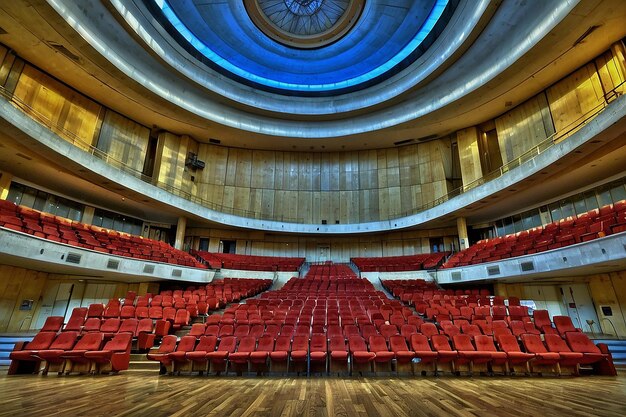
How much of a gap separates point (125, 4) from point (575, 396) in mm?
15667

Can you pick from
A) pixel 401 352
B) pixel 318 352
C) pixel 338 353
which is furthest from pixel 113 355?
pixel 401 352

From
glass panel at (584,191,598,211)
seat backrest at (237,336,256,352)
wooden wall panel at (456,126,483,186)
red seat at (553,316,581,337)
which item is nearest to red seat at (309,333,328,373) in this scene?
seat backrest at (237,336,256,352)

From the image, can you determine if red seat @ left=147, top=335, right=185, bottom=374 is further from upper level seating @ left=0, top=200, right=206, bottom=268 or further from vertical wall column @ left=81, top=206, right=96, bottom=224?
vertical wall column @ left=81, top=206, right=96, bottom=224

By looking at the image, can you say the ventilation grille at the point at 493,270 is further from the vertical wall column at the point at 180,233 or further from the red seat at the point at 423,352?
the vertical wall column at the point at 180,233

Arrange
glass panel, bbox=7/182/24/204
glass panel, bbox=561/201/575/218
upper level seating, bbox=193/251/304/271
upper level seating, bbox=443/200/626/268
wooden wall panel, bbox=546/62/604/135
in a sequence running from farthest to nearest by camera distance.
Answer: upper level seating, bbox=193/251/304/271, glass panel, bbox=561/201/575/218, glass panel, bbox=7/182/24/204, wooden wall panel, bbox=546/62/604/135, upper level seating, bbox=443/200/626/268

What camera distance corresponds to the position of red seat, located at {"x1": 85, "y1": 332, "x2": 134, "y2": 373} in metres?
4.94

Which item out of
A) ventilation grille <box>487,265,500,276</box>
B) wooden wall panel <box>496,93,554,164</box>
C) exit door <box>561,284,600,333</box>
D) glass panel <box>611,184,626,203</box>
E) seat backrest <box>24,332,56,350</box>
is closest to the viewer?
seat backrest <box>24,332,56,350</box>

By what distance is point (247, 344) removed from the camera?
5.41 meters

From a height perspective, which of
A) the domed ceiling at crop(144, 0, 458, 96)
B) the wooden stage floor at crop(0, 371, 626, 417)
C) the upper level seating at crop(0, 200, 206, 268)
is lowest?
the wooden stage floor at crop(0, 371, 626, 417)

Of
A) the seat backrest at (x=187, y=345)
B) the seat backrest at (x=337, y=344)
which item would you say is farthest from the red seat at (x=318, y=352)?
the seat backrest at (x=187, y=345)

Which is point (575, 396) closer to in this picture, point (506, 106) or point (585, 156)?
point (585, 156)

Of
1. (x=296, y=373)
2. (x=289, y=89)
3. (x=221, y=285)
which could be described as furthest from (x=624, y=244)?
(x=289, y=89)

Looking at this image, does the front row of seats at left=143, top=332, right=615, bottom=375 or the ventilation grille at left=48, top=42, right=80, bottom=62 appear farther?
the ventilation grille at left=48, top=42, right=80, bottom=62

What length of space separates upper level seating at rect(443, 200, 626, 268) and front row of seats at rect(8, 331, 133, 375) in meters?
10.4
